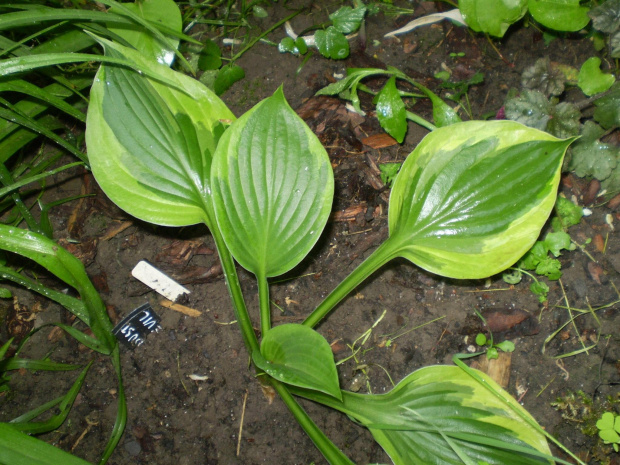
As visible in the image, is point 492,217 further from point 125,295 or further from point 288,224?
point 125,295

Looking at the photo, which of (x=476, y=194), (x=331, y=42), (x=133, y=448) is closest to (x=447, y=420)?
(x=476, y=194)

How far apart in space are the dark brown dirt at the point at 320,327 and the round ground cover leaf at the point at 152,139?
0.34 metres

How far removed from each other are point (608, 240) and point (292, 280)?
1073 mm

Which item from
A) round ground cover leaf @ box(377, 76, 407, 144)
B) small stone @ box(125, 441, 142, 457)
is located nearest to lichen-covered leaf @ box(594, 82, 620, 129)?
round ground cover leaf @ box(377, 76, 407, 144)

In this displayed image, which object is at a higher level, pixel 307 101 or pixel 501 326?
pixel 307 101

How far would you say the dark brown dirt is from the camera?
1.41 metres

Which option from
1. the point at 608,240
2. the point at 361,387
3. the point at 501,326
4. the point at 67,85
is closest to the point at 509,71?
the point at 608,240

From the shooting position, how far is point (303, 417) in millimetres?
1265

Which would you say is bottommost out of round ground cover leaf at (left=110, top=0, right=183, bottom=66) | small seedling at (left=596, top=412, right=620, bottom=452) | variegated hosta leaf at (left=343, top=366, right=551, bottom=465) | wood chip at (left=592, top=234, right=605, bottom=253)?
small seedling at (left=596, top=412, right=620, bottom=452)

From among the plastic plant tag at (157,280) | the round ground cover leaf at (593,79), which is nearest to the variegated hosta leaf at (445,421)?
the plastic plant tag at (157,280)

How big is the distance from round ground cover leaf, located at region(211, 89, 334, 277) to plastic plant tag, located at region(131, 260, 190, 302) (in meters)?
0.40

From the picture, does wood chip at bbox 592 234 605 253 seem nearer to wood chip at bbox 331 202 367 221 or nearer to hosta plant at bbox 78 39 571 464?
hosta plant at bbox 78 39 571 464

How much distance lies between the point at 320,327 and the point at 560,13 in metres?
1.31

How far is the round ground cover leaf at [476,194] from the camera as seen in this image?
1174mm
